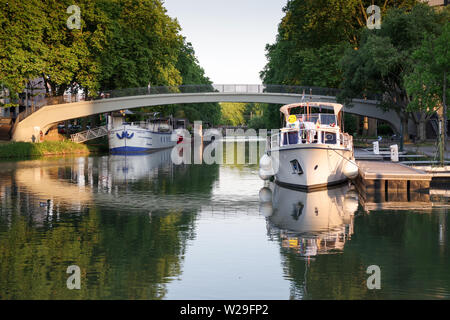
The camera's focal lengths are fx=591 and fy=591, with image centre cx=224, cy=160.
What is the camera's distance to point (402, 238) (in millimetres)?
14859

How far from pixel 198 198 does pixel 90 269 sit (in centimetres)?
1205

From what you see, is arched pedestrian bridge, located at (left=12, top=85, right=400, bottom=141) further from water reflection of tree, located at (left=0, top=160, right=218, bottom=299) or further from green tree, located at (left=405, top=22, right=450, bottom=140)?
water reflection of tree, located at (left=0, top=160, right=218, bottom=299)

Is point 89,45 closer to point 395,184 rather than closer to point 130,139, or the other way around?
point 130,139

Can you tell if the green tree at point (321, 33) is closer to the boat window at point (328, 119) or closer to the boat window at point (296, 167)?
the boat window at point (328, 119)

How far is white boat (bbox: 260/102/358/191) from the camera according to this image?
2559 cm

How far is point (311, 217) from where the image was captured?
18.2 meters

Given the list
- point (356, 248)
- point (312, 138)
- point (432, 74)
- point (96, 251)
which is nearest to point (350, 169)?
point (312, 138)

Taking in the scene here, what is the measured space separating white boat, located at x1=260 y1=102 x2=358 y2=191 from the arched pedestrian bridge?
27.0m

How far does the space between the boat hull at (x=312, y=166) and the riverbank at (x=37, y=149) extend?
26176 millimetres

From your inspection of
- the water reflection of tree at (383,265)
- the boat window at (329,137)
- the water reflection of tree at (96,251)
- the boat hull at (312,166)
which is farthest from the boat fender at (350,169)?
the water reflection of tree at (383,265)

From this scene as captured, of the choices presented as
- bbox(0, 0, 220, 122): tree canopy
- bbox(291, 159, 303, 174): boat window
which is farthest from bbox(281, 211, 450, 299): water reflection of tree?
bbox(0, 0, 220, 122): tree canopy

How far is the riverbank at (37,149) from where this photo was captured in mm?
45938
